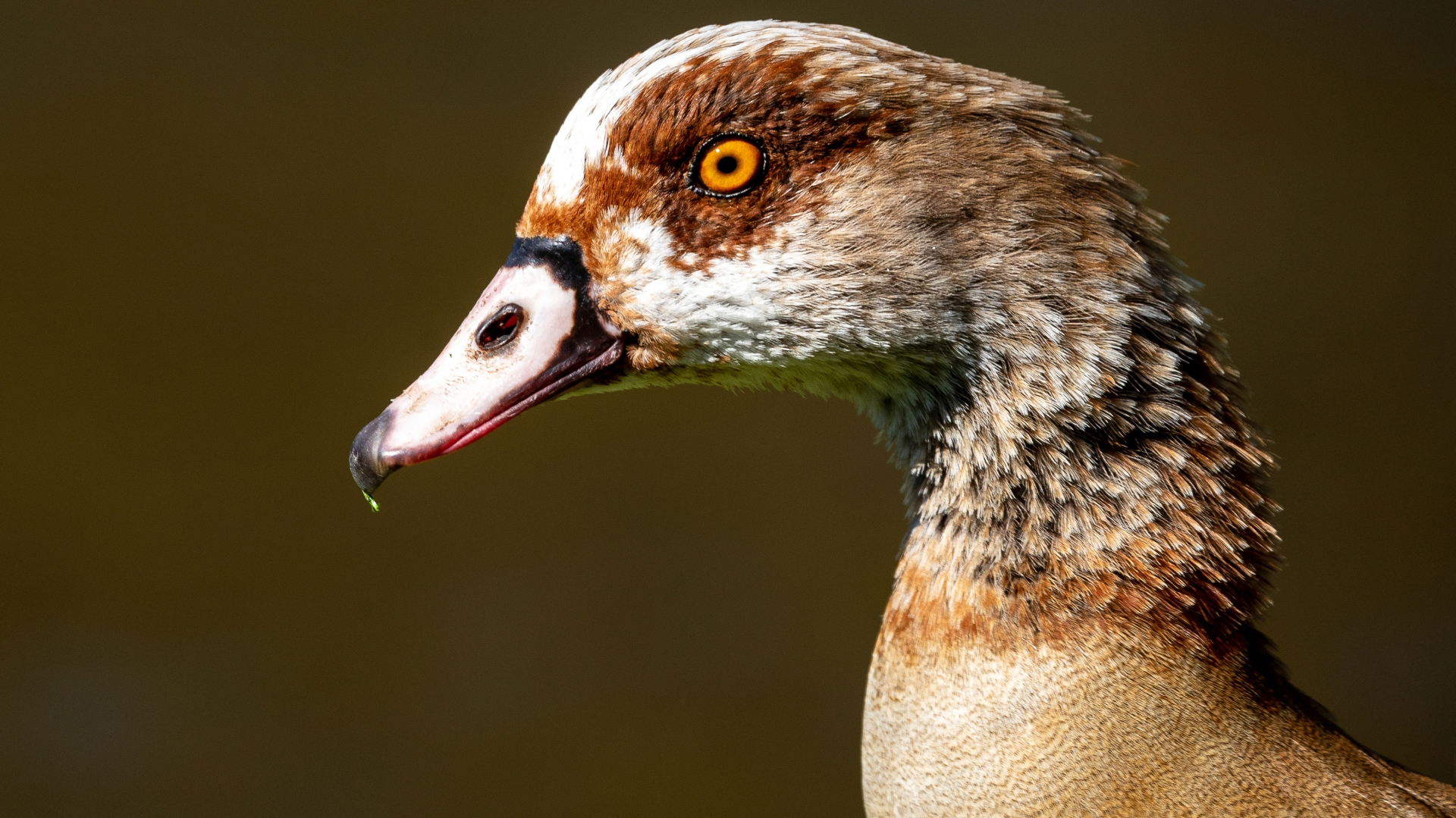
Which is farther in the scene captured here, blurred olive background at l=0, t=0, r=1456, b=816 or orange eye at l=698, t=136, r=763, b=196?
blurred olive background at l=0, t=0, r=1456, b=816

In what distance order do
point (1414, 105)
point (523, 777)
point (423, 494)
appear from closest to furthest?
point (523, 777) → point (423, 494) → point (1414, 105)

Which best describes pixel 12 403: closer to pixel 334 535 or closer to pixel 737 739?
pixel 334 535

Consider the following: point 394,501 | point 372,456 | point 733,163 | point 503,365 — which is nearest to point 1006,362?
point 733,163

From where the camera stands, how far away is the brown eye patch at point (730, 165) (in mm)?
1506

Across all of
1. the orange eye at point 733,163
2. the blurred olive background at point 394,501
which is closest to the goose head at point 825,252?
the orange eye at point 733,163

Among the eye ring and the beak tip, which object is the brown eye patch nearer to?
the eye ring

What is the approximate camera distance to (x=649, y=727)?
14.7 ft

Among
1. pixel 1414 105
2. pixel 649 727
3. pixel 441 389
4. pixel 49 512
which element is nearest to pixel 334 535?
pixel 49 512

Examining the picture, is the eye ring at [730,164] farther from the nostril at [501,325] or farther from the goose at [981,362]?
the nostril at [501,325]

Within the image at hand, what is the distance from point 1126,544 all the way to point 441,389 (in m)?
0.83

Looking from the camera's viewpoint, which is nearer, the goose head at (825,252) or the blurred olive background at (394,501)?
the goose head at (825,252)

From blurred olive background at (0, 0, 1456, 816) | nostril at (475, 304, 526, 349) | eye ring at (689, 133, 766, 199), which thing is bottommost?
blurred olive background at (0, 0, 1456, 816)

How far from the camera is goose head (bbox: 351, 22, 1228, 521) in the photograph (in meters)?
1.47

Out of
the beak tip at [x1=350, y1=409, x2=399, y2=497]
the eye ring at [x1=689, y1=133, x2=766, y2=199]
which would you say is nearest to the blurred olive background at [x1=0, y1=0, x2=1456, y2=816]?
the beak tip at [x1=350, y1=409, x2=399, y2=497]
